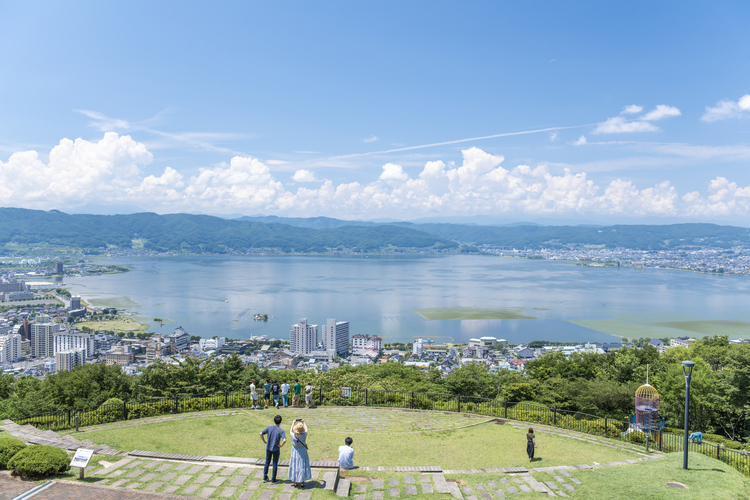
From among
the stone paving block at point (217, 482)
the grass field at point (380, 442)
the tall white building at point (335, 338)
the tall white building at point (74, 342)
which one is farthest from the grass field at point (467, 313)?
the stone paving block at point (217, 482)

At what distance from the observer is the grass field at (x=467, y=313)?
42.8 metres

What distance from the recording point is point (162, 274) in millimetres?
83875

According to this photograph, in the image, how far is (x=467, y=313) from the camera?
44.5 metres

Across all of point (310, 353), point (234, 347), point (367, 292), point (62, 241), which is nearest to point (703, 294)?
point (367, 292)

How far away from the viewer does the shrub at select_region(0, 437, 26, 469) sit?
444cm

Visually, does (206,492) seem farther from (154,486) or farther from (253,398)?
(253,398)

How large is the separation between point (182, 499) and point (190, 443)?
2.37 metres

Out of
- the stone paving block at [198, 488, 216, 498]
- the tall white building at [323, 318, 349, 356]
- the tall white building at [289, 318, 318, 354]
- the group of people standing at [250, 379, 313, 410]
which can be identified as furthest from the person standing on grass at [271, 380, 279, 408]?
the tall white building at [323, 318, 349, 356]

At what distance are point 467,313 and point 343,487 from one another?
1635 inches

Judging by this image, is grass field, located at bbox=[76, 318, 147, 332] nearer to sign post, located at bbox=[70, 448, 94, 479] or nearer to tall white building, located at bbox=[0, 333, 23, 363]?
tall white building, located at bbox=[0, 333, 23, 363]

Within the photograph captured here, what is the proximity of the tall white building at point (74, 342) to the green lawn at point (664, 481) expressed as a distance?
3489 cm

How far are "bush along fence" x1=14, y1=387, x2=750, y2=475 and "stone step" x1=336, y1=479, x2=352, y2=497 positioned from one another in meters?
4.02

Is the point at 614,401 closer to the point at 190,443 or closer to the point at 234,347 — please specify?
Answer: the point at 190,443

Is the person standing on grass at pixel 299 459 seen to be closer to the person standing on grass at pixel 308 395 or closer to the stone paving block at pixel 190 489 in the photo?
the stone paving block at pixel 190 489
